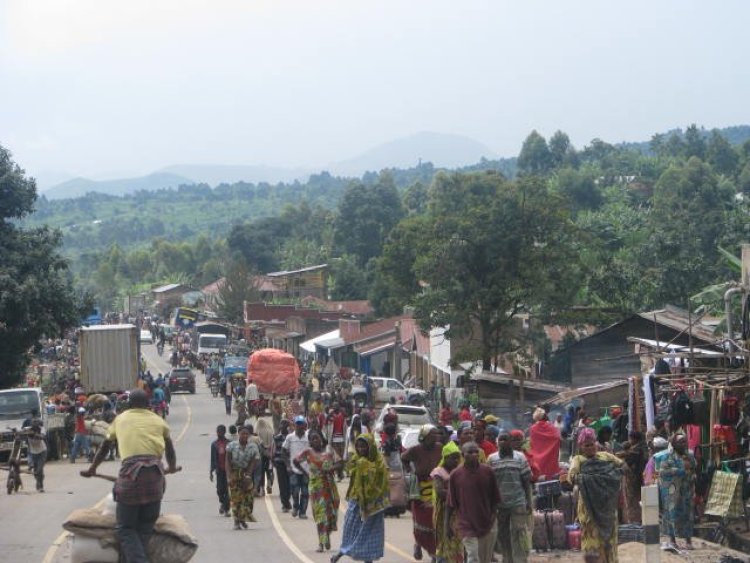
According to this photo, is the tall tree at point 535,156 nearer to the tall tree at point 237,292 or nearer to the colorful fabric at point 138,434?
the tall tree at point 237,292

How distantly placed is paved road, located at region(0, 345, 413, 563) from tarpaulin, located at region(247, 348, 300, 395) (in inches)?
603

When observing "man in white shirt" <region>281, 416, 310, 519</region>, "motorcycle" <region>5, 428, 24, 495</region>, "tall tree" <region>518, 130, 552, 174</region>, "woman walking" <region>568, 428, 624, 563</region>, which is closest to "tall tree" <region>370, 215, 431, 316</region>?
"motorcycle" <region>5, 428, 24, 495</region>

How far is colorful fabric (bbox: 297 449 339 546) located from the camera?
15562 mm

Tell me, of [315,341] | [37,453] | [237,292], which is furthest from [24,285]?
[237,292]

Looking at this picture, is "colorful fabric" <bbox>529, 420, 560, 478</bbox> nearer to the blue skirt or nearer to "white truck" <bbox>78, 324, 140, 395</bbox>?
the blue skirt

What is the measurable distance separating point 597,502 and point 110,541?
5260 millimetres

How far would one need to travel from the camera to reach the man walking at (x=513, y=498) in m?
12.6

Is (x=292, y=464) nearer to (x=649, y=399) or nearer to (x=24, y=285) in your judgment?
(x=649, y=399)

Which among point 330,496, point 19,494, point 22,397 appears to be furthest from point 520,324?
point 330,496

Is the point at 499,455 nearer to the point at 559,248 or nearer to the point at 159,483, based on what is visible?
the point at 159,483

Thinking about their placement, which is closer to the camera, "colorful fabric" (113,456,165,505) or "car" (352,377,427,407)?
"colorful fabric" (113,456,165,505)

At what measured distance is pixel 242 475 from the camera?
1817 centimetres

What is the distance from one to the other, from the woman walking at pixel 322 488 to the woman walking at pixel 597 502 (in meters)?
3.67

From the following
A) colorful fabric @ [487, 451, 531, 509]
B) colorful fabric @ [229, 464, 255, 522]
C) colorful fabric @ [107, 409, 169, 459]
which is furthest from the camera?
colorful fabric @ [229, 464, 255, 522]
